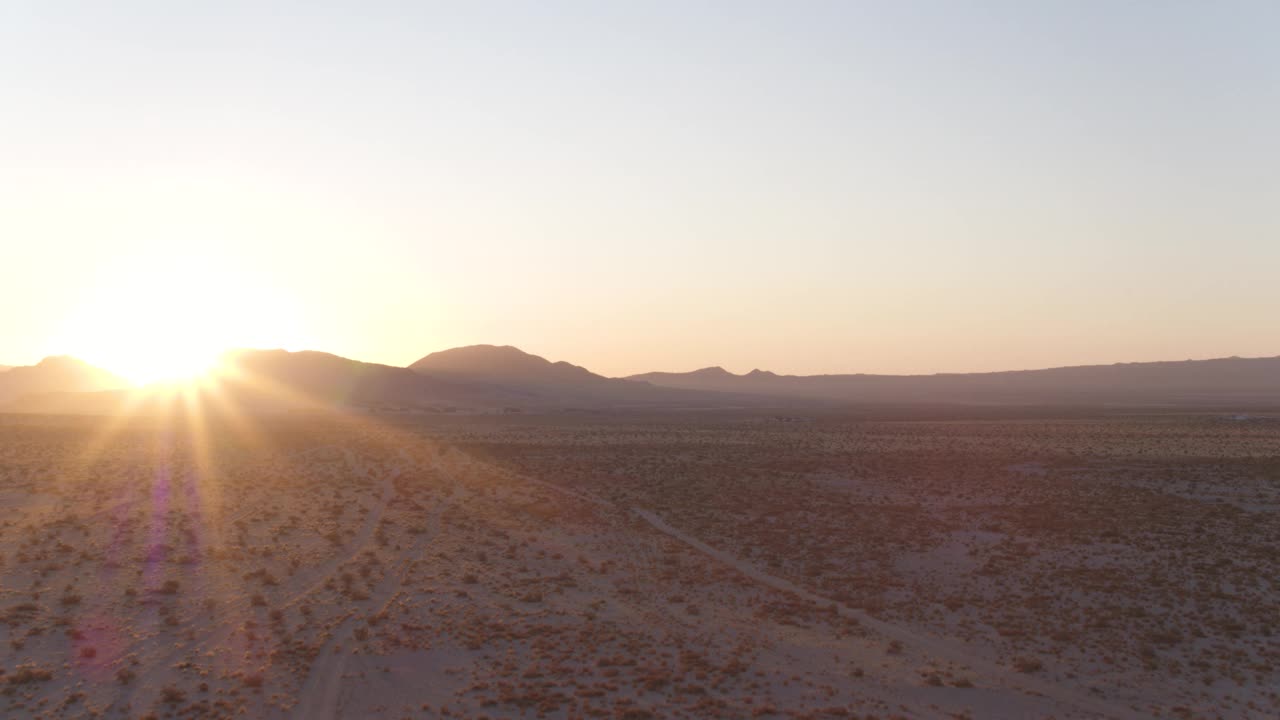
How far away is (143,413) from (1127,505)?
306ft

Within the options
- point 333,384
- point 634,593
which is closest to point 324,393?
point 333,384

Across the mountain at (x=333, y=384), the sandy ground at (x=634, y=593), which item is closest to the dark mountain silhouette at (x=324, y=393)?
the mountain at (x=333, y=384)

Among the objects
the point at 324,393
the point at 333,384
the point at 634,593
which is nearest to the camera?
the point at 634,593

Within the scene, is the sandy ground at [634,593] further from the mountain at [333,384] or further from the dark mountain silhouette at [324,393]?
the mountain at [333,384]

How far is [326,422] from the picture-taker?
8138 cm

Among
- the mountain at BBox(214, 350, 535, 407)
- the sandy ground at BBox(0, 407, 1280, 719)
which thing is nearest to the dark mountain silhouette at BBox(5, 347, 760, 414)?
the mountain at BBox(214, 350, 535, 407)

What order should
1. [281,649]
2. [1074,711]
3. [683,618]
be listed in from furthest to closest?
[683,618] < [281,649] < [1074,711]

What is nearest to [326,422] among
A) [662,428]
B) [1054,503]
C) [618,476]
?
[662,428]

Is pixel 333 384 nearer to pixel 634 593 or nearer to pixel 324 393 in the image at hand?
pixel 324 393

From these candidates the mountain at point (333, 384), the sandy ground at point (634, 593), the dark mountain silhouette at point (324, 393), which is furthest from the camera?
the mountain at point (333, 384)

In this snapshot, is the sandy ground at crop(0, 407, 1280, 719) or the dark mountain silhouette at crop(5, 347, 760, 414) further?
the dark mountain silhouette at crop(5, 347, 760, 414)

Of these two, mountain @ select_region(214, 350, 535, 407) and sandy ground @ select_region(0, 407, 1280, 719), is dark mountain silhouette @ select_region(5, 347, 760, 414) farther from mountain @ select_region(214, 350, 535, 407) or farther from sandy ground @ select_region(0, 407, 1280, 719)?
sandy ground @ select_region(0, 407, 1280, 719)

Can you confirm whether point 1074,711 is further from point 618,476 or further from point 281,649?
point 618,476

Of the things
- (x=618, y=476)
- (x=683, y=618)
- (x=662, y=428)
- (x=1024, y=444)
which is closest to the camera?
(x=683, y=618)
